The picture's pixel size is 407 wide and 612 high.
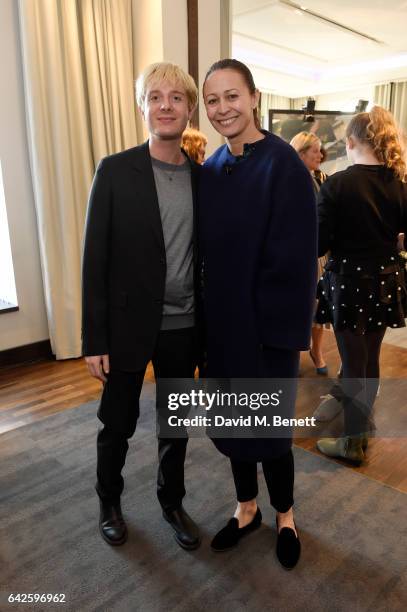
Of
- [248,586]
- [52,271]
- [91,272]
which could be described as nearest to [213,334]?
[91,272]

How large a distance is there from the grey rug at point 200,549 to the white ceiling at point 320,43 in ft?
14.7

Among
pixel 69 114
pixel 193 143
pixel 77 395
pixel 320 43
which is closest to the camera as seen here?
pixel 193 143

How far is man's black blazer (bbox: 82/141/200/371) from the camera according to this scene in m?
1.27

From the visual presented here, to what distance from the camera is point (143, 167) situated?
1.28m

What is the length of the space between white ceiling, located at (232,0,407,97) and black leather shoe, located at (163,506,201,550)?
15.2 feet

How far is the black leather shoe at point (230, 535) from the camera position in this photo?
1503 mm

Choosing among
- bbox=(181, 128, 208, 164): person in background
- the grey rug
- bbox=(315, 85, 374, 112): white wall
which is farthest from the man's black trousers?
Answer: bbox=(315, 85, 374, 112): white wall

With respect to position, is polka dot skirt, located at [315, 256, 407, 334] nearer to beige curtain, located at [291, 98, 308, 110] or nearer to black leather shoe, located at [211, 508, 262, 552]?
black leather shoe, located at [211, 508, 262, 552]

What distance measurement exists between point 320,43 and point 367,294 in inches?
212

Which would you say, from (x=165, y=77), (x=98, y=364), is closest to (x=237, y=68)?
(x=165, y=77)

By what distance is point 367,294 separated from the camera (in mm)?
1830

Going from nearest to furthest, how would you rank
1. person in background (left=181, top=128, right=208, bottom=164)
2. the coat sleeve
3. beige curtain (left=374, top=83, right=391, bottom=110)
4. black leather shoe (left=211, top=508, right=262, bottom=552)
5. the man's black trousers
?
the coat sleeve, the man's black trousers, black leather shoe (left=211, top=508, right=262, bottom=552), person in background (left=181, top=128, right=208, bottom=164), beige curtain (left=374, top=83, right=391, bottom=110)

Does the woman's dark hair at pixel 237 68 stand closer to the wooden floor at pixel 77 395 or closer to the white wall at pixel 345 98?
the wooden floor at pixel 77 395

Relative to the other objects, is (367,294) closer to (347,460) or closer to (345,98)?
(347,460)
